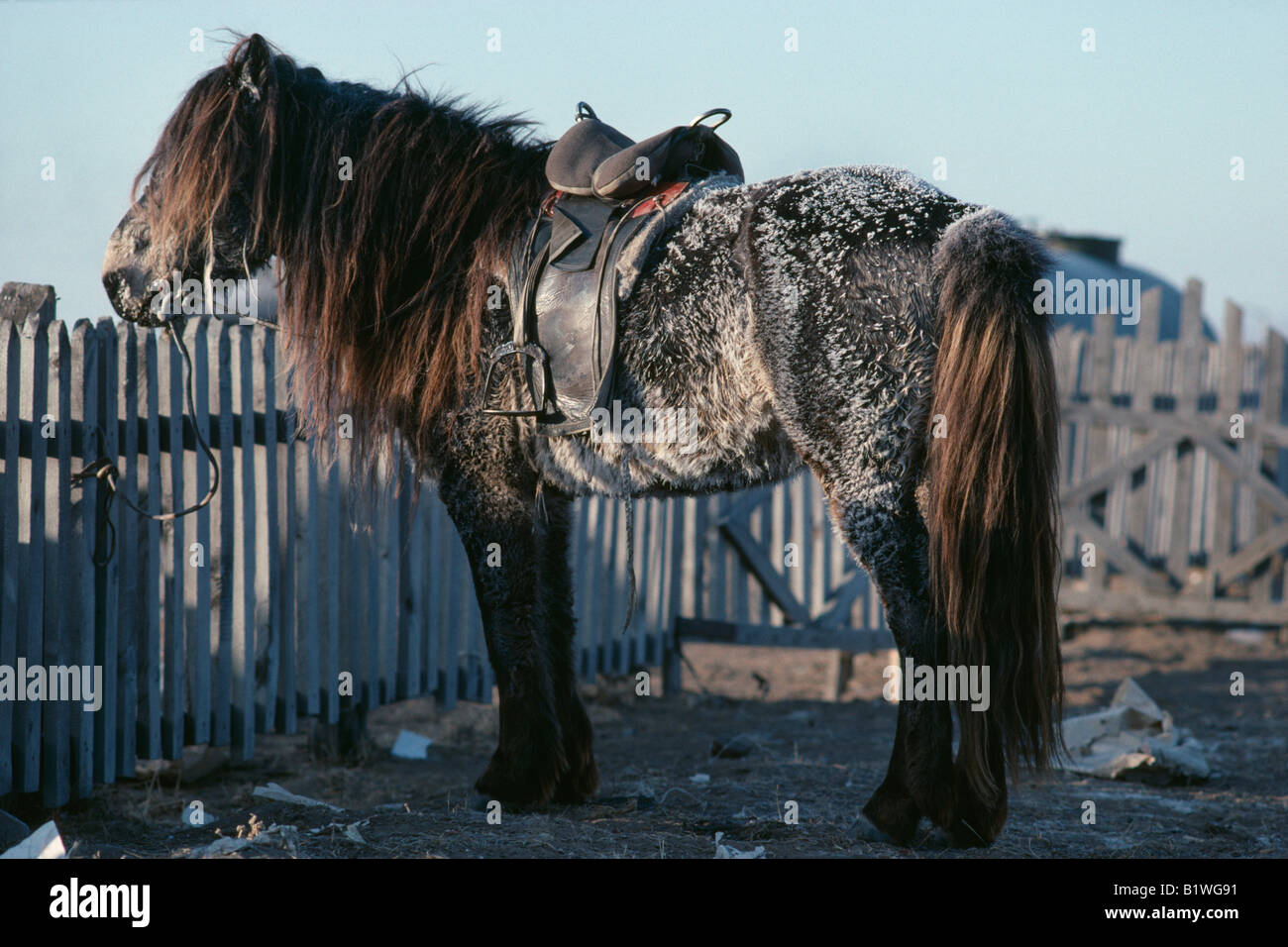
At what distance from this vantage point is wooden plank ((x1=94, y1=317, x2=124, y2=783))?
4.43 meters

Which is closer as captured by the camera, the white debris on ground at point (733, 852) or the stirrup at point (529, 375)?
the white debris on ground at point (733, 852)

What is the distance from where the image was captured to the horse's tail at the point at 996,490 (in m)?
3.45

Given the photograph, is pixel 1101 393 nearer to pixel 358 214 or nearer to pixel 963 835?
pixel 963 835

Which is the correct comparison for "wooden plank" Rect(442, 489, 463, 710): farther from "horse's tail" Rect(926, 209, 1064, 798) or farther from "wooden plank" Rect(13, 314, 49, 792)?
"horse's tail" Rect(926, 209, 1064, 798)

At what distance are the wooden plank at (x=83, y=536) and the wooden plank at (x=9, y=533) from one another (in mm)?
204

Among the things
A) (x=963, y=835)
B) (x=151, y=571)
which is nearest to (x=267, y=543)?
(x=151, y=571)

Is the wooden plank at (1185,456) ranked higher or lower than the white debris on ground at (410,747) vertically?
higher

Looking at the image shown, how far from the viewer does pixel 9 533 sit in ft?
13.5

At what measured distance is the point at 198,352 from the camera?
495 centimetres

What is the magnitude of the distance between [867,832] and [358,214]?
2.92 metres

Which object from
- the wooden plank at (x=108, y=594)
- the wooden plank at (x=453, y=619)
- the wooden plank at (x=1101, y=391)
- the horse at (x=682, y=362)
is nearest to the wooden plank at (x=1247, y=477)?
the wooden plank at (x=1101, y=391)

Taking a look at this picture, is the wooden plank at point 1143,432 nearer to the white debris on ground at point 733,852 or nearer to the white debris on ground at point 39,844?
the white debris on ground at point 733,852

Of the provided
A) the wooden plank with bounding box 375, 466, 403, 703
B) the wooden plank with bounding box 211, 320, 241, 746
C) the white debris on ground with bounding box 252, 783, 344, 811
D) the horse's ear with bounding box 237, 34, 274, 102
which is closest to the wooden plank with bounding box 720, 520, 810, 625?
the wooden plank with bounding box 375, 466, 403, 703
